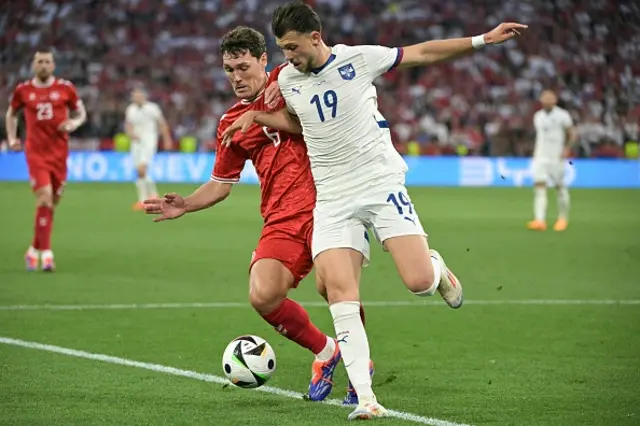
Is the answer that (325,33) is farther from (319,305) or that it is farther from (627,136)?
(319,305)

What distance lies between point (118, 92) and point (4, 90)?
10.9 ft

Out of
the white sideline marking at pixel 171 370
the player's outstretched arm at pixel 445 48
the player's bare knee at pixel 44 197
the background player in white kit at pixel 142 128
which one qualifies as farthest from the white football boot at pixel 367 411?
the background player in white kit at pixel 142 128

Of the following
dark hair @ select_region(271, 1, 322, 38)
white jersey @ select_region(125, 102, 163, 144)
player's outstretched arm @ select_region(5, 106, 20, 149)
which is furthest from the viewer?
white jersey @ select_region(125, 102, 163, 144)

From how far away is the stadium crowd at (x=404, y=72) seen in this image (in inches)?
1366

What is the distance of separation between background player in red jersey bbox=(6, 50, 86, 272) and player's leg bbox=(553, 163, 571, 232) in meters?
9.08

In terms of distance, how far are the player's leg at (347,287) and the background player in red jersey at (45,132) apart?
7.52 metres

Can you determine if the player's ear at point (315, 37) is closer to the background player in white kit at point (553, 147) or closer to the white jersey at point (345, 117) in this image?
the white jersey at point (345, 117)

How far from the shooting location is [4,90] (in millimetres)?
34656

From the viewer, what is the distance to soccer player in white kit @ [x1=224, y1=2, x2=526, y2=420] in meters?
6.11

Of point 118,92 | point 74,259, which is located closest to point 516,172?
point 118,92

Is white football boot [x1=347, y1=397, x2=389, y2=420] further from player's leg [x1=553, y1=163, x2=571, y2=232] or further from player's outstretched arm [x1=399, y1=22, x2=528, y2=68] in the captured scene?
player's leg [x1=553, y1=163, x2=571, y2=232]

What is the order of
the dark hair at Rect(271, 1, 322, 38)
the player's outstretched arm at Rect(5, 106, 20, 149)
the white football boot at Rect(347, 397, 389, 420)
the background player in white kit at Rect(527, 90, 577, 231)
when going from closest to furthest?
1. the white football boot at Rect(347, 397, 389, 420)
2. the dark hair at Rect(271, 1, 322, 38)
3. the player's outstretched arm at Rect(5, 106, 20, 149)
4. the background player in white kit at Rect(527, 90, 577, 231)

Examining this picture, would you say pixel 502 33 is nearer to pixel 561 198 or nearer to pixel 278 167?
pixel 278 167

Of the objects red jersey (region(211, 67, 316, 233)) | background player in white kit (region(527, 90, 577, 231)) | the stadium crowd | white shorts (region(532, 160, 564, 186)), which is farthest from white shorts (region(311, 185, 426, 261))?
the stadium crowd
